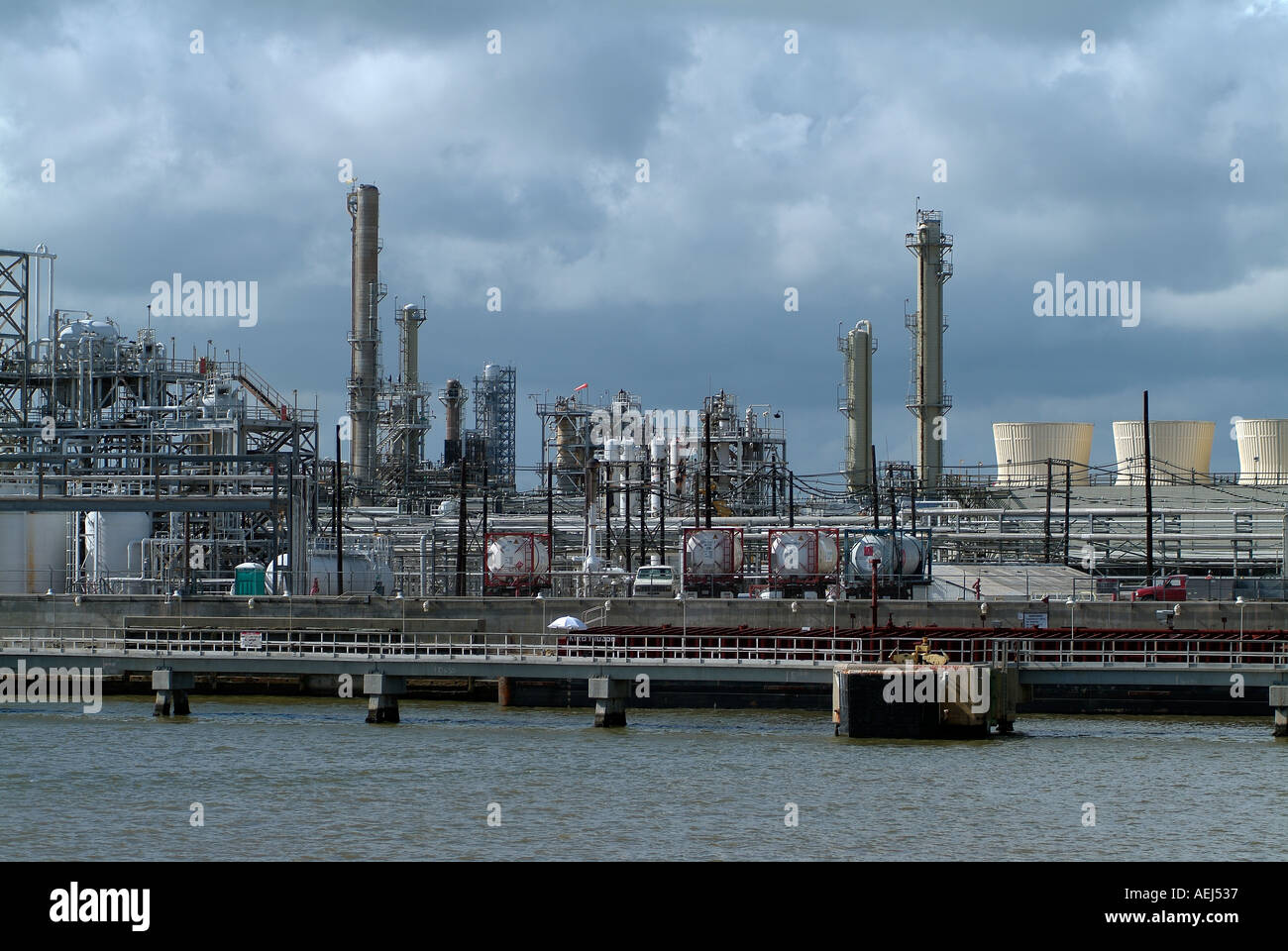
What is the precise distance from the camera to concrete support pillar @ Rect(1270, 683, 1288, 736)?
142ft

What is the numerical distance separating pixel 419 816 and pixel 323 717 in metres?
17.9

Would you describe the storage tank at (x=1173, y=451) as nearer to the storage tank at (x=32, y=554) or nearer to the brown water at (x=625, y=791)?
the brown water at (x=625, y=791)

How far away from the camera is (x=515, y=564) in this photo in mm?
68000

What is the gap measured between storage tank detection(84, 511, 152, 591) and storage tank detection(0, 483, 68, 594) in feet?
4.48

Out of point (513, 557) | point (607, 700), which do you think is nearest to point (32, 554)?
point (513, 557)

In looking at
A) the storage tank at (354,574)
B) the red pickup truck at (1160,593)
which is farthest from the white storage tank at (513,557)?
the red pickup truck at (1160,593)

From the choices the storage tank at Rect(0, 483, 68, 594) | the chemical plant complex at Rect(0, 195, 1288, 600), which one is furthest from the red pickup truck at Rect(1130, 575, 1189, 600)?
the storage tank at Rect(0, 483, 68, 594)

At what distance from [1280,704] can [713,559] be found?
2636cm

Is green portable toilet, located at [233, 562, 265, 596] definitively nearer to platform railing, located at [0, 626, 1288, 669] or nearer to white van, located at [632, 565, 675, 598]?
platform railing, located at [0, 626, 1288, 669]

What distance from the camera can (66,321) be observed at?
78688mm

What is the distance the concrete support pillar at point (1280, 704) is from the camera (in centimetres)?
4338

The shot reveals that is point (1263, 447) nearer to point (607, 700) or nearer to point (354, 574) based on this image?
point (354, 574)
